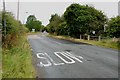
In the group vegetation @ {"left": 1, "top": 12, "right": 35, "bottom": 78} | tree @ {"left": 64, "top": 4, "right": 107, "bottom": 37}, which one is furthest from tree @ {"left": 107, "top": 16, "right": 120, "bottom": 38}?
tree @ {"left": 64, "top": 4, "right": 107, "bottom": 37}

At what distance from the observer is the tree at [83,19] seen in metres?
57.3

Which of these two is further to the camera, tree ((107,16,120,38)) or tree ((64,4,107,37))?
tree ((64,4,107,37))

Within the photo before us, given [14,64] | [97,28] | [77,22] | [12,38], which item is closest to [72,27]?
[77,22]

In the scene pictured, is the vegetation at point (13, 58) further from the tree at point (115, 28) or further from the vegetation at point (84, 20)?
the vegetation at point (84, 20)

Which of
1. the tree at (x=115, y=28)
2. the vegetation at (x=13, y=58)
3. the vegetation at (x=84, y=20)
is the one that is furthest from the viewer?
the vegetation at (x=84, y=20)

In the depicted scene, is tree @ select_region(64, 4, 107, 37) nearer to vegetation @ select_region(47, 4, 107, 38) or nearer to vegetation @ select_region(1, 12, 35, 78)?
vegetation @ select_region(47, 4, 107, 38)

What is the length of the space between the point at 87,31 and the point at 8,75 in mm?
46557

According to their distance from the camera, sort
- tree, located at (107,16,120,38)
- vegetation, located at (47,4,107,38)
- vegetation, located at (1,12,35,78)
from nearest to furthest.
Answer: vegetation, located at (1,12,35,78), tree, located at (107,16,120,38), vegetation, located at (47,4,107,38)

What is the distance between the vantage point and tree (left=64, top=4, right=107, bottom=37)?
57.3 metres

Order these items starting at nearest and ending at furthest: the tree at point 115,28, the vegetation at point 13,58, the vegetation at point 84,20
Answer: the vegetation at point 13,58 → the tree at point 115,28 → the vegetation at point 84,20

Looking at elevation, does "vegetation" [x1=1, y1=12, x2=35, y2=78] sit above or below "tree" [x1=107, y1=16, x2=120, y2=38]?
below

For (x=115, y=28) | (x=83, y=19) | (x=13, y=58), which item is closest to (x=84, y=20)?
(x=83, y=19)

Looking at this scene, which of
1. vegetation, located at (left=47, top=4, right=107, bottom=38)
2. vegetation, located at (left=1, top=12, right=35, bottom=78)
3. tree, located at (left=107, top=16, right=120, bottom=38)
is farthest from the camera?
vegetation, located at (left=47, top=4, right=107, bottom=38)

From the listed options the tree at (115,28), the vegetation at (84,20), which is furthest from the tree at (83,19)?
the tree at (115,28)
